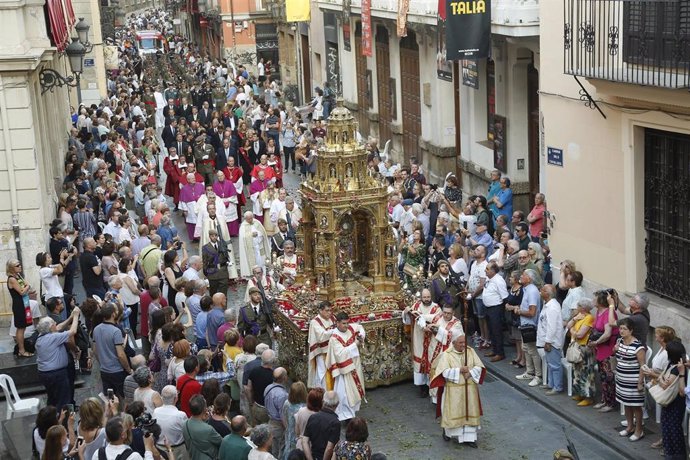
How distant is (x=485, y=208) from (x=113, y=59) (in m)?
33.0

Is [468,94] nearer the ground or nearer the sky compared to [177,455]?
nearer the sky

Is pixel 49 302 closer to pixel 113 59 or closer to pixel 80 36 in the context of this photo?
pixel 80 36

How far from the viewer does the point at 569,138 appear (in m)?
16.7

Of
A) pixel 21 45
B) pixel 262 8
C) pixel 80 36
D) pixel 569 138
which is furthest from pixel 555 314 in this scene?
pixel 262 8

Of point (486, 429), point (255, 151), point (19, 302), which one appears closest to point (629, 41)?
point (486, 429)

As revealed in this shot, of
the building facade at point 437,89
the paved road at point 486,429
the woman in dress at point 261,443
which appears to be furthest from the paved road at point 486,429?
the building facade at point 437,89

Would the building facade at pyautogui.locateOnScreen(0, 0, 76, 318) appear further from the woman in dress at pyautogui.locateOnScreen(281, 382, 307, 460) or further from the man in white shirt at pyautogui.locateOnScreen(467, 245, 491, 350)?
the woman in dress at pyautogui.locateOnScreen(281, 382, 307, 460)

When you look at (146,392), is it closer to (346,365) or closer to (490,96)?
(346,365)

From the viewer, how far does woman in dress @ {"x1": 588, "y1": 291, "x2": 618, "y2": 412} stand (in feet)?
43.7

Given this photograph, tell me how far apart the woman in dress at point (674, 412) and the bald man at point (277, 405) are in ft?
12.8

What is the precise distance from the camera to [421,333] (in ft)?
47.5

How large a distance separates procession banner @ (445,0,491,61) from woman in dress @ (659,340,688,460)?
10.1m

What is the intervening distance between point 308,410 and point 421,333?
3.56m

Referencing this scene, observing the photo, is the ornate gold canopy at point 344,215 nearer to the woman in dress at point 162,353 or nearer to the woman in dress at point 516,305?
the woman in dress at point 516,305
